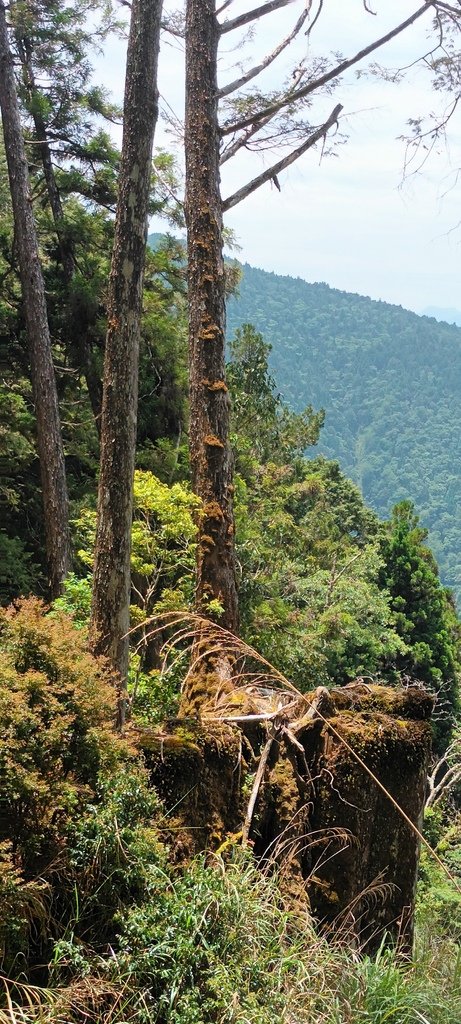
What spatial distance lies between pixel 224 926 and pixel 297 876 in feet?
3.57

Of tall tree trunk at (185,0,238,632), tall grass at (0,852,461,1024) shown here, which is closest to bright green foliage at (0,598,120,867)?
tall grass at (0,852,461,1024)

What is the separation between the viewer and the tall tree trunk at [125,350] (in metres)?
4.66

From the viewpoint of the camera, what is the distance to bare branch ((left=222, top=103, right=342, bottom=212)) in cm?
679

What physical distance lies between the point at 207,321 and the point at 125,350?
1.64m

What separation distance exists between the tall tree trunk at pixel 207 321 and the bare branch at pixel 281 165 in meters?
0.29

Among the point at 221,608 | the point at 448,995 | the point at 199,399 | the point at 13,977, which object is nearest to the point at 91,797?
the point at 13,977

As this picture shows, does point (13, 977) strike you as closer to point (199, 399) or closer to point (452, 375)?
point (199, 399)

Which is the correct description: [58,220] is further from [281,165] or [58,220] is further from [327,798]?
[327,798]

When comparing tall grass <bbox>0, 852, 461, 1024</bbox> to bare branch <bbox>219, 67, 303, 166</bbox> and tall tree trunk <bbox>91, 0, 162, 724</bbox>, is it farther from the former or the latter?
bare branch <bbox>219, 67, 303, 166</bbox>

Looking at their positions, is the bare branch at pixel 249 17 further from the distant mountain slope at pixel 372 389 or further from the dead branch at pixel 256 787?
the distant mountain slope at pixel 372 389

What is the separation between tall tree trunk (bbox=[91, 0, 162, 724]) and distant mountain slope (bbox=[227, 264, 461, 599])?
137 m

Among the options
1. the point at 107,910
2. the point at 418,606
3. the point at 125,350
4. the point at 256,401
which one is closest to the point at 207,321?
the point at 125,350

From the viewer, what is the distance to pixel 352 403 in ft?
605

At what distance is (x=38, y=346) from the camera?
31.6 feet
